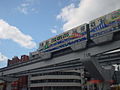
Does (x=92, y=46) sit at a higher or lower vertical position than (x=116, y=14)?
lower

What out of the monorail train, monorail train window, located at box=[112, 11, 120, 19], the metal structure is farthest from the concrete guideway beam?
monorail train window, located at box=[112, 11, 120, 19]

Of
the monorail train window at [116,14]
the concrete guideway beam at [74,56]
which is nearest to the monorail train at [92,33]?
the monorail train window at [116,14]

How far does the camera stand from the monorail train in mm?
20422

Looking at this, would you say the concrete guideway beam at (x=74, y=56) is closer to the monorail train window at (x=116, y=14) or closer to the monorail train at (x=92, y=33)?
the monorail train at (x=92, y=33)

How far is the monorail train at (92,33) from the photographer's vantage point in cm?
2042

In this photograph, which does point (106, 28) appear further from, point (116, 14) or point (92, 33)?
point (92, 33)

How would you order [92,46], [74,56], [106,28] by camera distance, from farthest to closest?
[74,56], [92,46], [106,28]

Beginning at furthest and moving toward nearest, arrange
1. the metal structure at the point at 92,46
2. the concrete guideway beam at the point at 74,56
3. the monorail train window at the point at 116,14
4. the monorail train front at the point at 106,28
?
the concrete guideway beam at the point at 74,56 < the metal structure at the point at 92,46 < the monorail train window at the point at 116,14 < the monorail train front at the point at 106,28

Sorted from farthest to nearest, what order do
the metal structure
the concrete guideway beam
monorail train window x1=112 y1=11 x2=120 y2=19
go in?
the concrete guideway beam, the metal structure, monorail train window x1=112 y1=11 x2=120 y2=19

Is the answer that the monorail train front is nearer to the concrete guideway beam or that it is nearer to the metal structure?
the metal structure

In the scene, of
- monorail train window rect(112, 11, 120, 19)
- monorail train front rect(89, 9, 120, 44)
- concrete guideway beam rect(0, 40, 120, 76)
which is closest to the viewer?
monorail train front rect(89, 9, 120, 44)

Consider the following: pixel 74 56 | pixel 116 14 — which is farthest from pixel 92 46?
pixel 116 14

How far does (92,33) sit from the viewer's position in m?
23.0

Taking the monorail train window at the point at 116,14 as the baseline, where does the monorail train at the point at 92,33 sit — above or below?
below
